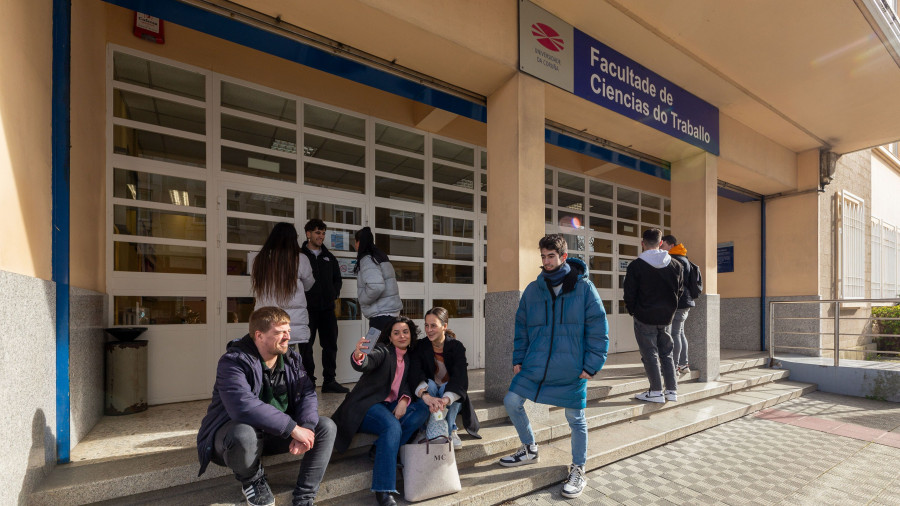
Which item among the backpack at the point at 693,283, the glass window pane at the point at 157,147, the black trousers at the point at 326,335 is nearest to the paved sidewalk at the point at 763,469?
the backpack at the point at 693,283

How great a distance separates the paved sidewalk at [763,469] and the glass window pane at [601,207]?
13.7 feet

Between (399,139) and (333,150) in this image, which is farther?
(399,139)

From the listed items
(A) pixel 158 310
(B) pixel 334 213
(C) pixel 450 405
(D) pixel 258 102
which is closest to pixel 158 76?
(D) pixel 258 102

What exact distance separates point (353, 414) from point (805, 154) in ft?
31.8

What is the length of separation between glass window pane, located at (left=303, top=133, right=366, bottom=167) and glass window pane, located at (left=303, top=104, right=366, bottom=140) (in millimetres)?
143

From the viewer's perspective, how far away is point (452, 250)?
6.31 meters

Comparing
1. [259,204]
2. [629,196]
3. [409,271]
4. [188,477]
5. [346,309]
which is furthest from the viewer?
[629,196]

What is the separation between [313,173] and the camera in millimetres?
5160

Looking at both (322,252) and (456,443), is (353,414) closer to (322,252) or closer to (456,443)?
(456,443)

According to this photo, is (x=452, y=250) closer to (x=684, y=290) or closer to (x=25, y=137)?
(x=684, y=290)

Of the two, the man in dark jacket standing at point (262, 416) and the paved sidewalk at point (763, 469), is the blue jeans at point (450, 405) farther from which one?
the man in dark jacket standing at point (262, 416)

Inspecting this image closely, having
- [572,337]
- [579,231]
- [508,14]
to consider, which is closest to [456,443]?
[572,337]

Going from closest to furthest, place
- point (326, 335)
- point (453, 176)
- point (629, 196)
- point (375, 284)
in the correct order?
point (375, 284) → point (326, 335) → point (453, 176) → point (629, 196)

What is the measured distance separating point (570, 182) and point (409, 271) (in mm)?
3724
